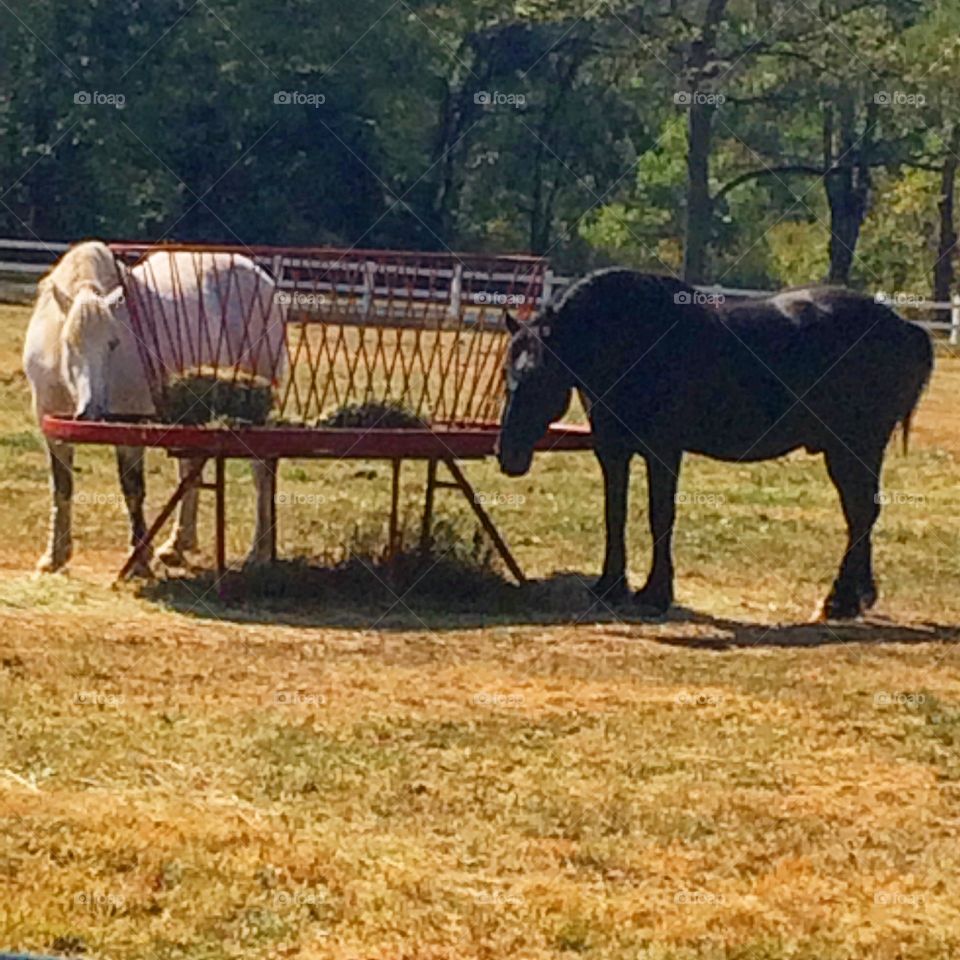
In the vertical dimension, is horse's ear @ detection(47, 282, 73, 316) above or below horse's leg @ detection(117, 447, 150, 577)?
above

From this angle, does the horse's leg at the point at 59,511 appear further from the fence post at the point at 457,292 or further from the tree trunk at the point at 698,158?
the tree trunk at the point at 698,158

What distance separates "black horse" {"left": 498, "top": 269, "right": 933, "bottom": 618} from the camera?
11875 mm

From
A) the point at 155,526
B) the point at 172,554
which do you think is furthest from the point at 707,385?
the point at 172,554

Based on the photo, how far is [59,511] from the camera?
1258 cm

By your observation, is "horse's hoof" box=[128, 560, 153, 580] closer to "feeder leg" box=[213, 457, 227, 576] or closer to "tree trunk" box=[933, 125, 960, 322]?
"feeder leg" box=[213, 457, 227, 576]

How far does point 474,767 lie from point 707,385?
4362mm

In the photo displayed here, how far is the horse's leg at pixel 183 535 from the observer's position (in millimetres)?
12961

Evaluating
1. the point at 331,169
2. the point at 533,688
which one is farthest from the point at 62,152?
the point at 533,688

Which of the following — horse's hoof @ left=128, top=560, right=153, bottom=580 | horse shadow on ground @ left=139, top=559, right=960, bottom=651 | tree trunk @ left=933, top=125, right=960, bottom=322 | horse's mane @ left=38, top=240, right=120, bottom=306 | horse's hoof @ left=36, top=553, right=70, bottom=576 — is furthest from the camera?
tree trunk @ left=933, top=125, right=960, bottom=322

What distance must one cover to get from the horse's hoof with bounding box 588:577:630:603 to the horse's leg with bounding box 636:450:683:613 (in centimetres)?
11

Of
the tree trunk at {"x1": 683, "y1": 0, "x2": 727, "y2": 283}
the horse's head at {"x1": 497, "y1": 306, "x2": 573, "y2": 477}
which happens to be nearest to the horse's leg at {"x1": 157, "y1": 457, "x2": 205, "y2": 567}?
the horse's head at {"x1": 497, "y1": 306, "x2": 573, "y2": 477}

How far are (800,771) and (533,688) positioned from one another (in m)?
1.65

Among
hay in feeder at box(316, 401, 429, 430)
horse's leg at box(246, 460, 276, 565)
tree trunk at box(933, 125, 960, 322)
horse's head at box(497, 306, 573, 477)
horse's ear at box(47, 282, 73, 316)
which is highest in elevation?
horse's ear at box(47, 282, 73, 316)

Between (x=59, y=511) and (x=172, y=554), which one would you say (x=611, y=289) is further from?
(x=59, y=511)
